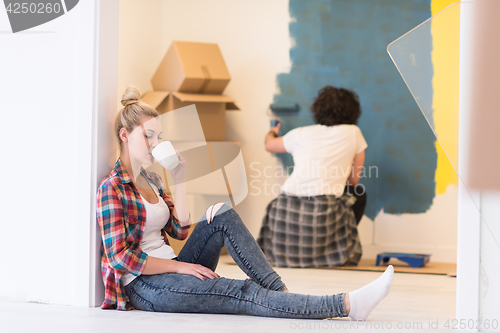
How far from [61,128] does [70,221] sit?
287 mm

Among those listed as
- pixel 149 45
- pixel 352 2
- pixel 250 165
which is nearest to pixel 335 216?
pixel 250 165

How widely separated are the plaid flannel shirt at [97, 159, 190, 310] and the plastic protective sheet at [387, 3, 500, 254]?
2.63 feet

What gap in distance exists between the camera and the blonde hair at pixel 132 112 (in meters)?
1.51

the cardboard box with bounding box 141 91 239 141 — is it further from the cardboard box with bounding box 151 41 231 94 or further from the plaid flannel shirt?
the plaid flannel shirt

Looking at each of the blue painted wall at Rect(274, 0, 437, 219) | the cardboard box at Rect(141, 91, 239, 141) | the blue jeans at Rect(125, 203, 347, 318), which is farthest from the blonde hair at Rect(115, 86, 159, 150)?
the blue painted wall at Rect(274, 0, 437, 219)

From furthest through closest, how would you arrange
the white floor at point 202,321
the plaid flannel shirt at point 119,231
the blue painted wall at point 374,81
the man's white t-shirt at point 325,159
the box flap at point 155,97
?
the blue painted wall at point 374,81, the box flap at point 155,97, the man's white t-shirt at point 325,159, the plaid flannel shirt at point 119,231, the white floor at point 202,321

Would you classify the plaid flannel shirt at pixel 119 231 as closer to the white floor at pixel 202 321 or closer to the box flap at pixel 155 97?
the white floor at pixel 202 321

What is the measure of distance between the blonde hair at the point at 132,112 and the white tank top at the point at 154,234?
22cm

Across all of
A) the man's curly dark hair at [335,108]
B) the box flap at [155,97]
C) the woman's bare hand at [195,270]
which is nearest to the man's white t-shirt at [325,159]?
the man's curly dark hair at [335,108]

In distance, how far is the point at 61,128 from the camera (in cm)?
162

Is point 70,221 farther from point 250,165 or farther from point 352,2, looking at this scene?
point 352,2

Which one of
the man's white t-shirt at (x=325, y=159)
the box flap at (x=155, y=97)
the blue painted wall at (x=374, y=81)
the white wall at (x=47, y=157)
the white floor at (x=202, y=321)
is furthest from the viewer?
the blue painted wall at (x=374, y=81)

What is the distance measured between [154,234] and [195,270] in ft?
0.56

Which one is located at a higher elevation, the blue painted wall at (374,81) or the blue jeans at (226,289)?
the blue painted wall at (374,81)
